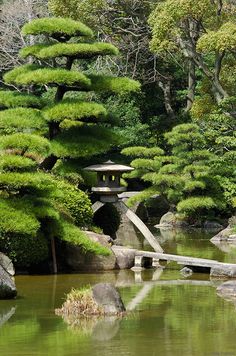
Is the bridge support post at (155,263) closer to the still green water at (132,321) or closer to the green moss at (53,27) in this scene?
the still green water at (132,321)

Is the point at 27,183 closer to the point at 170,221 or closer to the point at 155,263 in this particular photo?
the point at 155,263

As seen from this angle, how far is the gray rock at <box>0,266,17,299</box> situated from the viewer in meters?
14.1

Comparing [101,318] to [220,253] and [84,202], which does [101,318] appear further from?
[220,253]

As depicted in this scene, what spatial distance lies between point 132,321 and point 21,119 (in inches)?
320

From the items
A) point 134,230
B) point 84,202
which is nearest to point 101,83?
point 84,202

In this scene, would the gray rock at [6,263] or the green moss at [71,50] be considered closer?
the gray rock at [6,263]

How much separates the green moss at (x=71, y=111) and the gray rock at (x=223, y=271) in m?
4.91

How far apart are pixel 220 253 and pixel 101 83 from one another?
186 inches

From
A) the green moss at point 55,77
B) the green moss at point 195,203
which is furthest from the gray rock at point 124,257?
the green moss at point 195,203

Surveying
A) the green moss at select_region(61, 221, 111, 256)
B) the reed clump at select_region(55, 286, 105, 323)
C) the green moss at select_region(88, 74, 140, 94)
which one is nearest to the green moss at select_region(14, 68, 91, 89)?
the green moss at select_region(88, 74, 140, 94)

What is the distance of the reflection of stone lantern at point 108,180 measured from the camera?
65.3 ft

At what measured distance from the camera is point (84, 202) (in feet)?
62.5

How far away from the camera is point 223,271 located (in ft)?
55.8

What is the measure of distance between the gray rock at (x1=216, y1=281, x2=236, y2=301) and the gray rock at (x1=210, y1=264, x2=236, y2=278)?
4.85 ft
